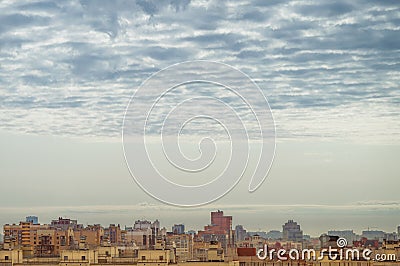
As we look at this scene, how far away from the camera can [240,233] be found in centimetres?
524

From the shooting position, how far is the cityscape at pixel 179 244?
4910 mm

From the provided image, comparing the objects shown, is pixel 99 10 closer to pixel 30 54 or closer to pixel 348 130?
pixel 30 54

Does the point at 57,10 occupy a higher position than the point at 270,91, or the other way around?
the point at 57,10

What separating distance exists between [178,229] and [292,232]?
2.80 feet

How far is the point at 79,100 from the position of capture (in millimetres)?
5242

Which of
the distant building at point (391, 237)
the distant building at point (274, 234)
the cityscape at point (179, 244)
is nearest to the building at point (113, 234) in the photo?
the cityscape at point (179, 244)

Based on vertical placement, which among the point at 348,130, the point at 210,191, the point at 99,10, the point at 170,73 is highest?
the point at 99,10

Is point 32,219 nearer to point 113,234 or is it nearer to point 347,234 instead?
point 113,234

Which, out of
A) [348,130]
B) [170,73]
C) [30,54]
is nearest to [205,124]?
[170,73]

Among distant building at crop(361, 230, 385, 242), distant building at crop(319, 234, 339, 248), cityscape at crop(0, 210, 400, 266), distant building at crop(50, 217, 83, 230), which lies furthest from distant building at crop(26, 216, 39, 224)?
distant building at crop(361, 230, 385, 242)

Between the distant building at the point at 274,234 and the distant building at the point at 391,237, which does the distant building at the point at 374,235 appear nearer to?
the distant building at the point at 391,237

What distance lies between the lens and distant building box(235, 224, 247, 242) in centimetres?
516

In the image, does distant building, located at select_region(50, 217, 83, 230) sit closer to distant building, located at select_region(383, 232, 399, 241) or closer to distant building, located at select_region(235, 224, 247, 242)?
distant building, located at select_region(235, 224, 247, 242)

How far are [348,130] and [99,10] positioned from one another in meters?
1.76
